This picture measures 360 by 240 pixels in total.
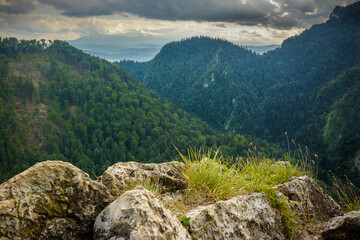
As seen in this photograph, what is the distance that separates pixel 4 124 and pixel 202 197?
12952cm

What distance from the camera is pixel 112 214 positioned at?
334 cm

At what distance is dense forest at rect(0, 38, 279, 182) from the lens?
10344 centimetres

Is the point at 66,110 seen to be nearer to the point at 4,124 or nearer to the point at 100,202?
the point at 4,124

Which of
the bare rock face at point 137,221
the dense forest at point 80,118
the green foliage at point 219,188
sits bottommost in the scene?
the dense forest at point 80,118

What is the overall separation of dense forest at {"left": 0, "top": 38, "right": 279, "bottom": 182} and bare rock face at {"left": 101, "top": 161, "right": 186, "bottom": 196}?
83.3 m

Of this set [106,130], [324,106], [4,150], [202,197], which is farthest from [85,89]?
[324,106]

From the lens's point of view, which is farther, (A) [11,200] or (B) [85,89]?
(B) [85,89]

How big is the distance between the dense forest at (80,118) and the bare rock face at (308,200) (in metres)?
81.4

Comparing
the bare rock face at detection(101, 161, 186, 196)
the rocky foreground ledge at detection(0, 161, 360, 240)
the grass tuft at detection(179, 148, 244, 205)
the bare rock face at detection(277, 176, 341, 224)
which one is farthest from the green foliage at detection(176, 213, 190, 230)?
the bare rock face at detection(277, 176, 341, 224)

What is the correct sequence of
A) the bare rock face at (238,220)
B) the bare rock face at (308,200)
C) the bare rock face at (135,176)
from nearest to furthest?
the bare rock face at (238,220), the bare rock face at (135,176), the bare rock face at (308,200)

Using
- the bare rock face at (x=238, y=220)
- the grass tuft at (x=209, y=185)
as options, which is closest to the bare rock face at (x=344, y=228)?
the bare rock face at (x=238, y=220)

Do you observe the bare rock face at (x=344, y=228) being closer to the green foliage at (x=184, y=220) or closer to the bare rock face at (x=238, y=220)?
the bare rock face at (x=238, y=220)

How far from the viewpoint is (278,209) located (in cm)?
512

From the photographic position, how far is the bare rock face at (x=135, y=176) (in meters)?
4.55
